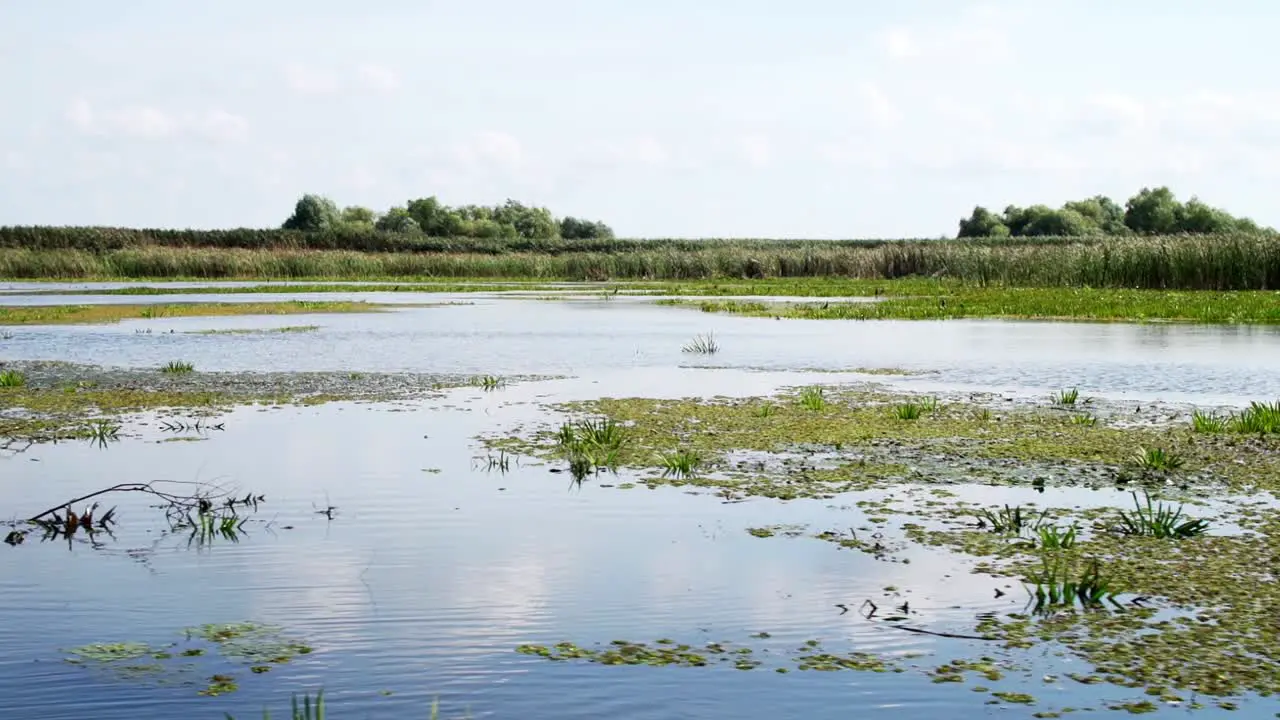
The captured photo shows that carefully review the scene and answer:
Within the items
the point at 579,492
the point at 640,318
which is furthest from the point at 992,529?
the point at 640,318

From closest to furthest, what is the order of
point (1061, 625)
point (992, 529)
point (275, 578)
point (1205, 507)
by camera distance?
point (1061, 625) < point (275, 578) < point (992, 529) < point (1205, 507)

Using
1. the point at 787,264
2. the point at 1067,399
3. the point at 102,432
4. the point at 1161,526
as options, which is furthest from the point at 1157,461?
the point at 787,264

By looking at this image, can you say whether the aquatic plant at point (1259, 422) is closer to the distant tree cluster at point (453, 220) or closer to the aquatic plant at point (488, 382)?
the aquatic plant at point (488, 382)

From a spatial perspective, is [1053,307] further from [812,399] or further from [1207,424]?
[1207,424]

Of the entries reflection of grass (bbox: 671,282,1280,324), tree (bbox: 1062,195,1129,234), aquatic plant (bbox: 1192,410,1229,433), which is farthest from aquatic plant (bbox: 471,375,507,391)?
tree (bbox: 1062,195,1129,234)

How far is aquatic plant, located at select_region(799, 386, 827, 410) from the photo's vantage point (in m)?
15.4

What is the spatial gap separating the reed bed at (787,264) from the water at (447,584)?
27.0 meters

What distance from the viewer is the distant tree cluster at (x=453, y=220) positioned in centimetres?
12369

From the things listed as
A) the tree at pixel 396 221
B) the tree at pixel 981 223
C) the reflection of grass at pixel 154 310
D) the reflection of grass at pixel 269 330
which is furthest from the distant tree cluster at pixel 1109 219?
the reflection of grass at pixel 269 330

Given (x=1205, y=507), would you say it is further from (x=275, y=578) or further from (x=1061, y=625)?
(x=275, y=578)

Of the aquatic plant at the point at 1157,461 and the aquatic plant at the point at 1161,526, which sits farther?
the aquatic plant at the point at 1157,461

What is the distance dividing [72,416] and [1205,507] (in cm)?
1086

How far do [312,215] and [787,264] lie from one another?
66.6 m

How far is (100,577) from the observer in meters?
7.77
